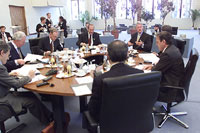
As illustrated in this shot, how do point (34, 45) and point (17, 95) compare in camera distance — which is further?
point (34, 45)

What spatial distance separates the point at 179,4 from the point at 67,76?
16.5 metres

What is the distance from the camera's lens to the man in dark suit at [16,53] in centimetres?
285

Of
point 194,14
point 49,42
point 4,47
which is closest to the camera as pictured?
point 4,47

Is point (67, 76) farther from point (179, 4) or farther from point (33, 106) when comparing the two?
point (179, 4)

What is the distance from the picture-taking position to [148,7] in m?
16.8

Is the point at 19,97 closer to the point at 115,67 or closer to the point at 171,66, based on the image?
the point at 115,67

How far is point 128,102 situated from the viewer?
4.44ft

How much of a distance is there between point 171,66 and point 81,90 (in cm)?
118

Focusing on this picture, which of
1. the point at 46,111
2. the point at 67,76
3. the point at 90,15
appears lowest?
the point at 46,111

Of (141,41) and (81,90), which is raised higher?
(141,41)

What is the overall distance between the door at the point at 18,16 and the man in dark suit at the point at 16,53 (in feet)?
26.9

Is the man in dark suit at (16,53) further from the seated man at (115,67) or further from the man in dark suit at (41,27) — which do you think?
the man in dark suit at (41,27)

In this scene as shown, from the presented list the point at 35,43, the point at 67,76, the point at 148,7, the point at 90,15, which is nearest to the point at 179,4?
the point at 148,7

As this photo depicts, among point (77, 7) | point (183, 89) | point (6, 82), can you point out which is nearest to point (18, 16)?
point (77, 7)
